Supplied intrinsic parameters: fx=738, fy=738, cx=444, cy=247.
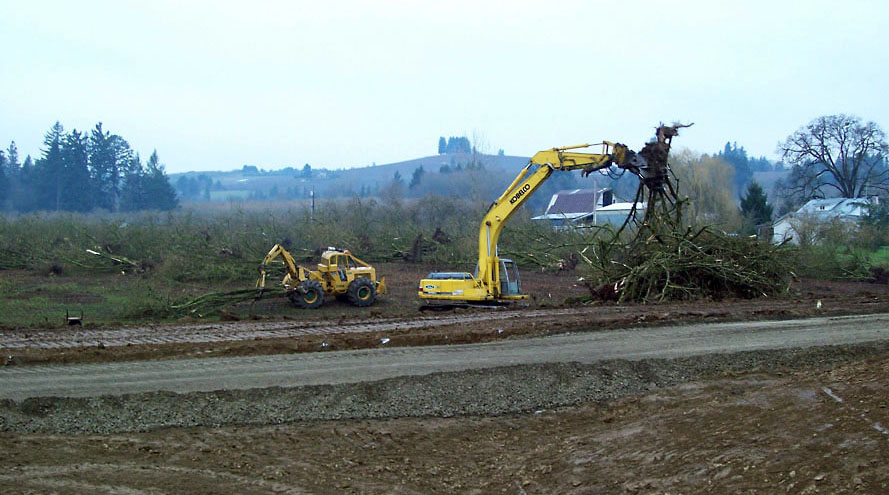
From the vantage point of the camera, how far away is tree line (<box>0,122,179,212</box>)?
75000mm

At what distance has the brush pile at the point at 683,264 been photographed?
65.1ft

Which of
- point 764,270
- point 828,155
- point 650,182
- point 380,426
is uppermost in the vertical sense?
point 828,155

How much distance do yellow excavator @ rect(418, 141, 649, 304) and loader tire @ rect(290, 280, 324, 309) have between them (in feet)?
13.9

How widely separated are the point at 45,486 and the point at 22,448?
5.22 ft

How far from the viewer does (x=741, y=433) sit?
7359mm

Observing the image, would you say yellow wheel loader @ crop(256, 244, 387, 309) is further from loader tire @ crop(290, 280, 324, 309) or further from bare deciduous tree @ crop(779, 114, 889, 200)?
bare deciduous tree @ crop(779, 114, 889, 200)

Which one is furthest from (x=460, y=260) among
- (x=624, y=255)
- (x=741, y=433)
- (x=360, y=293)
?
(x=741, y=433)

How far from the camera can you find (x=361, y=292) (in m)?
23.8

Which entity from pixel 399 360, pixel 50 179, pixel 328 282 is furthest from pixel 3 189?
pixel 399 360

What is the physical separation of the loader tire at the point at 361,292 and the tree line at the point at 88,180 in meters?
60.1

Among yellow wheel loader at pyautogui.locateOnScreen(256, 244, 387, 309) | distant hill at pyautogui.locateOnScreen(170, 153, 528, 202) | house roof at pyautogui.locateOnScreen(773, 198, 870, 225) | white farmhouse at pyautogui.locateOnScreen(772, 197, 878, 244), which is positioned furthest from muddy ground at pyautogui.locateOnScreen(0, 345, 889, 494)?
distant hill at pyautogui.locateOnScreen(170, 153, 528, 202)

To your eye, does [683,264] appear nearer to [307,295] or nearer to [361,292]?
[361,292]

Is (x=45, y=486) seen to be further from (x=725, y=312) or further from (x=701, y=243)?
(x=701, y=243)

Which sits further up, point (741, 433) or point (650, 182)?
point (650, 182)
